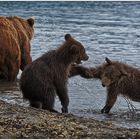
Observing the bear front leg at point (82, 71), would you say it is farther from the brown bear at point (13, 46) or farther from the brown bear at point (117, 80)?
the brown bear at point (13, 46)

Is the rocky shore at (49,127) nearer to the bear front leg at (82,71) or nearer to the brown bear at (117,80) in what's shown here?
the brown bear at (117,80)

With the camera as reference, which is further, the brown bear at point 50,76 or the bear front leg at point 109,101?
the bear front leg at point 109,101

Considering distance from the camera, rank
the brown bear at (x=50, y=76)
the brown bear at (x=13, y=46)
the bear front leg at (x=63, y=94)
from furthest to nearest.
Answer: the brown bear at (x=13, y=46), the bear front leg at (x=63, y=94), the brown bear at (x=50, y=76)

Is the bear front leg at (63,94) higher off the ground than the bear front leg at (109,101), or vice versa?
the bear front leg at (63,94)

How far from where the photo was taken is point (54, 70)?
8.66 m

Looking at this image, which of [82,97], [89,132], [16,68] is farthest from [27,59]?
[89,132]

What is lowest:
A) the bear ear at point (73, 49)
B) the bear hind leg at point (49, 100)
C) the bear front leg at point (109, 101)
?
the bear front leg at point (109, 101)

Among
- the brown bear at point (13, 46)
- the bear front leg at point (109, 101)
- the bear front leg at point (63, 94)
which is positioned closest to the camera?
the bear front leg at point (63, 94)

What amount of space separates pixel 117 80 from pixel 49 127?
3081mm

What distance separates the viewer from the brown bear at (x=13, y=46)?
1169 cm

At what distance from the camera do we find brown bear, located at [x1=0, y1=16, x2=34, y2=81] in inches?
460

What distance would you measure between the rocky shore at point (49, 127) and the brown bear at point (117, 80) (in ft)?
5.45

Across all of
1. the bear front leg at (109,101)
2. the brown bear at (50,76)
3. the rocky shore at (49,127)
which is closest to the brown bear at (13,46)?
the brown bear at (50,76)

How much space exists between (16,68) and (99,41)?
10.7 metres
